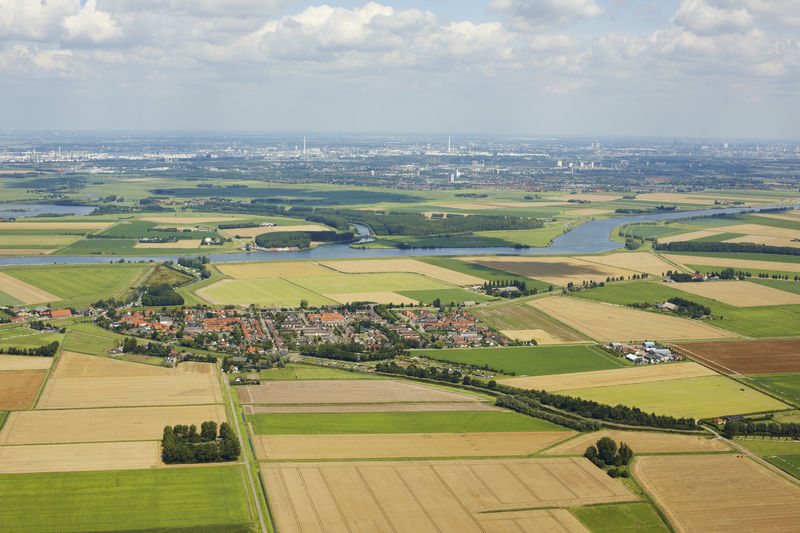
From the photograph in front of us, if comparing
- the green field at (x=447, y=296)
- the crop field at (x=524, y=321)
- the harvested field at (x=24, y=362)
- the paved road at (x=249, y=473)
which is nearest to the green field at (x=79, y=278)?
the harvested field at (x=24, y=362)

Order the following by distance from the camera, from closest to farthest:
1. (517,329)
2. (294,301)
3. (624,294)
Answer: (517,329) → (294,301) → (624,294)

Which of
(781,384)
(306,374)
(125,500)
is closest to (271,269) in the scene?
(306,374)

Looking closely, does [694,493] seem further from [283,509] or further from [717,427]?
[283,509]

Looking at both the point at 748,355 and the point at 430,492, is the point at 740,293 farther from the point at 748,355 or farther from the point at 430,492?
the point at 430,492

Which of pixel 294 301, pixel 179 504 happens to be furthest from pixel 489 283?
pixel 179 504

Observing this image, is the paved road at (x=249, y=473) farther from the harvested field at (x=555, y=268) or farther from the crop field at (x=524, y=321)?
the harvested field at (x=555, y=268)

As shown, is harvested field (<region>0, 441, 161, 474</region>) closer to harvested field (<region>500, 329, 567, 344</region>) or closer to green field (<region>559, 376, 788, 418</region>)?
green field (<region>559, 376, 788, 418</region>)

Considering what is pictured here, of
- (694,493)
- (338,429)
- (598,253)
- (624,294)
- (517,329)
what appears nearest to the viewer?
(694,493)
